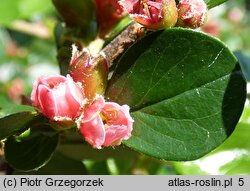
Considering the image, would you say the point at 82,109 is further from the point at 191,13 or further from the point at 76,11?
the point at 76,11

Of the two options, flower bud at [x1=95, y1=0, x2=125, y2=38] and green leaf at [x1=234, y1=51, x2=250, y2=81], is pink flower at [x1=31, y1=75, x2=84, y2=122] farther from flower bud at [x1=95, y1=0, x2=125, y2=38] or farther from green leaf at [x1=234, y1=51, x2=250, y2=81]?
green leaf at [x1=234, y1=51, x2=250, y2=81]

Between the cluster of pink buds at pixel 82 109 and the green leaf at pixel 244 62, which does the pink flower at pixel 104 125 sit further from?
the green leaf at pixel 244 62

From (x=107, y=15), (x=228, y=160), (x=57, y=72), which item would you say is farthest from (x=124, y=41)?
(x=57, y=72)

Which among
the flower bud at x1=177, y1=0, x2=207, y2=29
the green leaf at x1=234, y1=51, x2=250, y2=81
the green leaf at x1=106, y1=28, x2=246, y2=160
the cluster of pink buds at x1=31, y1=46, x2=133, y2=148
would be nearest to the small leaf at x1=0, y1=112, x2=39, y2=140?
the cluster of pink buds at x1=31, y1=46, x2=133, y2=148

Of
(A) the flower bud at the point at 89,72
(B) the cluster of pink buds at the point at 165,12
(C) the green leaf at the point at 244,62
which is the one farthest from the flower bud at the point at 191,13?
(C) the green leaf at the point at 244,62

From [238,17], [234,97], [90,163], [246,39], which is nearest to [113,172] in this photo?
[90,163]

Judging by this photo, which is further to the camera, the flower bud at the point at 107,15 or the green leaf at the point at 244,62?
the green leaf at the point at 244,62
